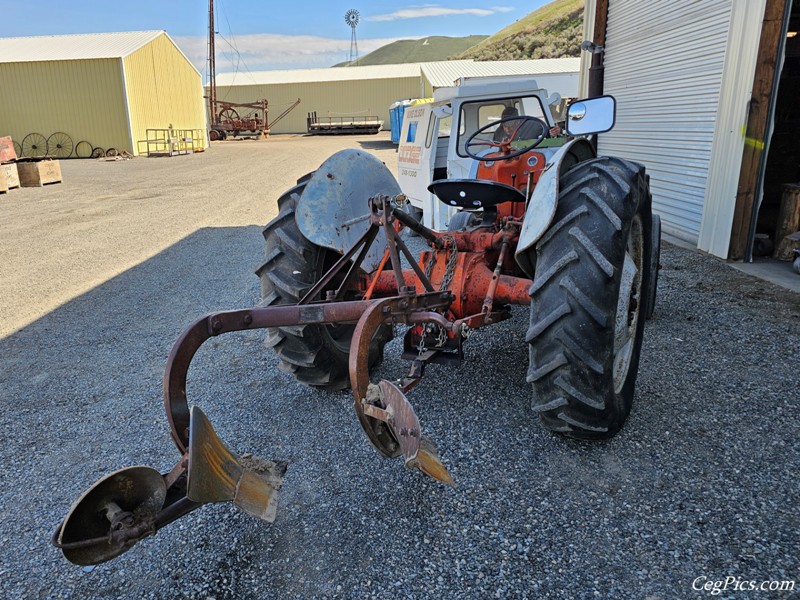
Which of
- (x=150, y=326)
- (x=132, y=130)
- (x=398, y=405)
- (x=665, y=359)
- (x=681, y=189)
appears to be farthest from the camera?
(x=132, y=130)

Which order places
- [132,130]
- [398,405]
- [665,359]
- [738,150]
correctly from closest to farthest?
[398,405], [665,359], [738,150], [132,130]

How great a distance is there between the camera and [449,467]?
274 centimetres

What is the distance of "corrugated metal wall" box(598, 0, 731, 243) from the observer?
7.15m

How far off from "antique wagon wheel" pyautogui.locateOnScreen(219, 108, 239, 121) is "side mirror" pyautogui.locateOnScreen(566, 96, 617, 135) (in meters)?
39.7

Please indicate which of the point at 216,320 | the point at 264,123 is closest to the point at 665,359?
the point at 216,320

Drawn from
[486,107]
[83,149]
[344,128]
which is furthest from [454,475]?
[344,128]

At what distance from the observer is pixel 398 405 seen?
6.62ft

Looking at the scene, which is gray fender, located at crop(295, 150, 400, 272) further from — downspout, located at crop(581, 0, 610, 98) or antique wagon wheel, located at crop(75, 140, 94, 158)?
antique wagon wheel, located at crop(75, 140, 94, 158)

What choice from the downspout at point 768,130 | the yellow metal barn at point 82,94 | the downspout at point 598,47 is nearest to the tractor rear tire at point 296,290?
the downspout at point 768,130

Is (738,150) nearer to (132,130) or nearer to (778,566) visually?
(778,566)

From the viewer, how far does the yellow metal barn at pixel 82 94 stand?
25.3m

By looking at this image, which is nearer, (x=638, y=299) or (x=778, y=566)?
(x=778, y=566)

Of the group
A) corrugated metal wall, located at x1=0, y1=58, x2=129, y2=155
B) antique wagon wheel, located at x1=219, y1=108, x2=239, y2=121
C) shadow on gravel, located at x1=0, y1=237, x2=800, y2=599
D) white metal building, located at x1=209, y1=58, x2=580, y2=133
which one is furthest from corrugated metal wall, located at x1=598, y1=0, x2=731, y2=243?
white metal building, located at x1=209, y1=58, x2=580, y2=133

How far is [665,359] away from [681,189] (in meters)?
4.78
